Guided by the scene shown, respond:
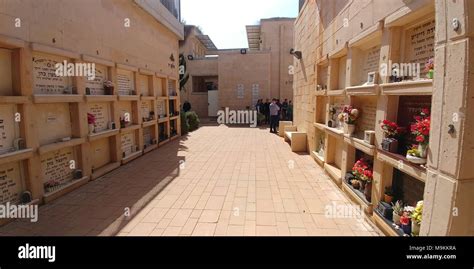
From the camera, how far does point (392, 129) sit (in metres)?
3.13

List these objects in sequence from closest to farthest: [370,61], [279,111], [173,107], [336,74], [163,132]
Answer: [370,61]
[336,74]
[163,132]
[173,107]
[279,111]

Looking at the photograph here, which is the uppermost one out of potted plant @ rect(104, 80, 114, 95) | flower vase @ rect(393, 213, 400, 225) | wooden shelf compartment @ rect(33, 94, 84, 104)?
potted plant @ rect(104, 80, 114, 95)

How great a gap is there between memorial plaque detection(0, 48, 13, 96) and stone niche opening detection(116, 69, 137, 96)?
9.31ft

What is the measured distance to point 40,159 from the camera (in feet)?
13.9

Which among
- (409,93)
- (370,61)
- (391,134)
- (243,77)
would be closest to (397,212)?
(391,134)

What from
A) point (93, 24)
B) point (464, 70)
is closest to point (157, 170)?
point (93, 24)

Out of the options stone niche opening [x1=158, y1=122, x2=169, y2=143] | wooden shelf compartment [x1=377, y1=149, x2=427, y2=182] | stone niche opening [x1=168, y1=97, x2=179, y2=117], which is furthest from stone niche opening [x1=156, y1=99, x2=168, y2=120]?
wooden shelf compartment [x1=377, y1=149, x2=427, y2=182]

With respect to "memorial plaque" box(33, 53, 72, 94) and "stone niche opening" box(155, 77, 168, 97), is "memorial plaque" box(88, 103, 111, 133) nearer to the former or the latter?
"memorial plaque" box(33, 53, 72, 94)

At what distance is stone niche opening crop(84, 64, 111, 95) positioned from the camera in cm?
550
